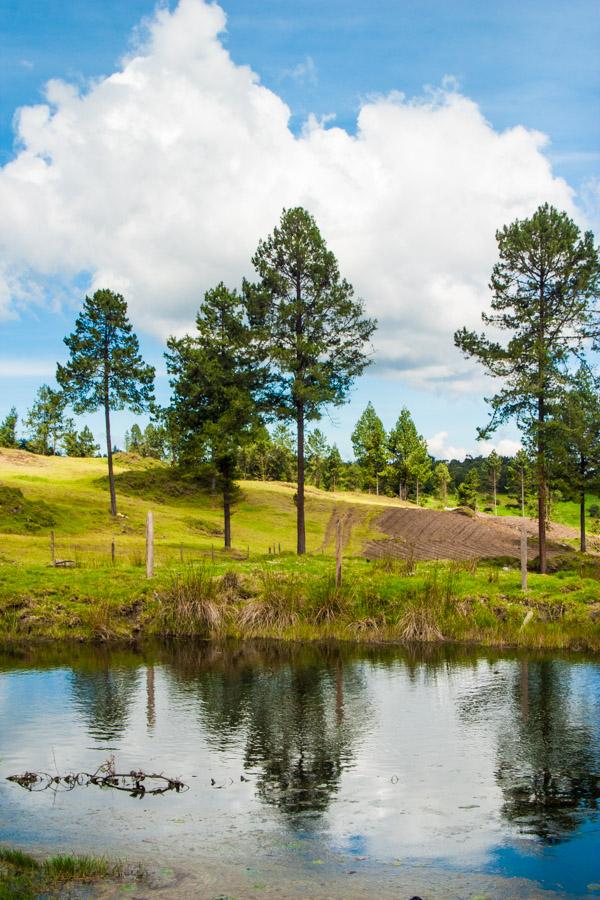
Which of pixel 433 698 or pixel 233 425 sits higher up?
pixel 233 425

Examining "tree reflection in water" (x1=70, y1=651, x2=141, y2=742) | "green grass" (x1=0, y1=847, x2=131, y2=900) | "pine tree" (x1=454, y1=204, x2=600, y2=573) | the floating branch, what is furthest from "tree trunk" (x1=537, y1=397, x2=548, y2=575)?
"green grass" (x1=0, y1=847, x2=131, y2=900)

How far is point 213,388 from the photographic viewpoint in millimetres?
47188

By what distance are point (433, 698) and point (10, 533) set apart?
35.0m

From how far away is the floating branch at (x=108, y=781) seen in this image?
11.6m

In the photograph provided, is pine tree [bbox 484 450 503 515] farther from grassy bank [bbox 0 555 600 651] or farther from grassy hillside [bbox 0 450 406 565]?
grassy bank [bbox 0 555 600 651]

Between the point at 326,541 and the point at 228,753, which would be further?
the point at 326,541

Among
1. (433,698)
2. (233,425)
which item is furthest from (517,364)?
(433,698)

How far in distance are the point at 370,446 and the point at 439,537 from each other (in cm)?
4953

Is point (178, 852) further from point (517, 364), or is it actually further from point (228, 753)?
point (517, 364)

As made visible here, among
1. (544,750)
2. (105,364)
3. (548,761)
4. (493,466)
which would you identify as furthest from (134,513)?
(493,466)

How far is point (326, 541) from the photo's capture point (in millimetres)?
58531

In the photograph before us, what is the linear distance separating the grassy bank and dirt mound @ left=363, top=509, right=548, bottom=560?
22.7m

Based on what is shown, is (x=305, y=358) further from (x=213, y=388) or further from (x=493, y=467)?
(x=493, y=467)

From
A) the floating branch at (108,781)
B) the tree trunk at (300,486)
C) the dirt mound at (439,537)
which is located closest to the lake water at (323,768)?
the floating branch at (108,781)
